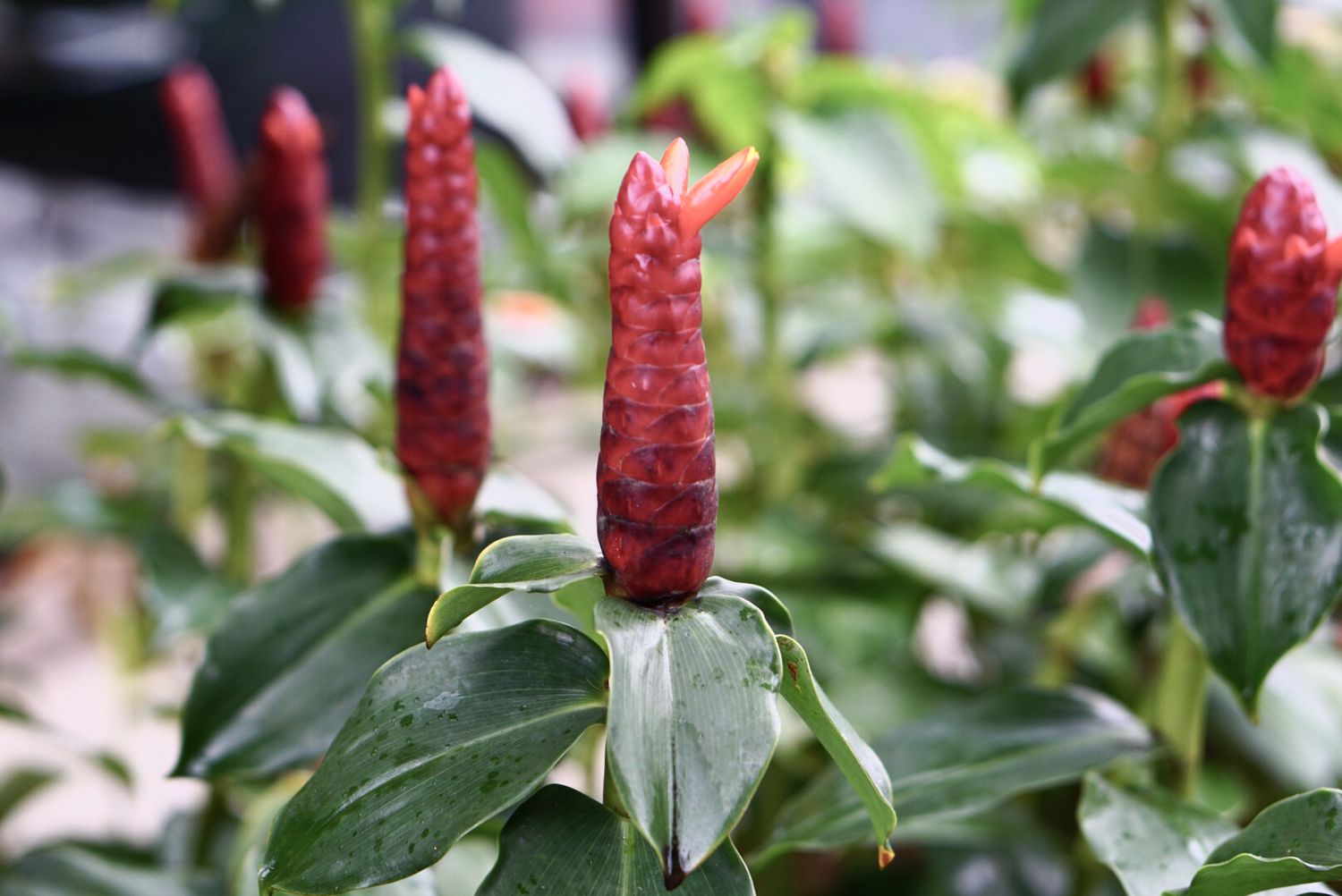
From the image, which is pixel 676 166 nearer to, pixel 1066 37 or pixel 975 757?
pixel 975 757

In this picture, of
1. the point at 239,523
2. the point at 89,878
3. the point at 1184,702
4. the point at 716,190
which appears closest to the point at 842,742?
the point at 716,190

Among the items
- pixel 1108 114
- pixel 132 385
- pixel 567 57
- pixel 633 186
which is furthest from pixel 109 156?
pixel 633 186

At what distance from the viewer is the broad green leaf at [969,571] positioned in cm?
73

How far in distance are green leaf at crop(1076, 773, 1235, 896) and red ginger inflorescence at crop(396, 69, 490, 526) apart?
281 mm

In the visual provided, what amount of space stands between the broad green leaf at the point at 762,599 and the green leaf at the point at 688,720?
0.6 inches

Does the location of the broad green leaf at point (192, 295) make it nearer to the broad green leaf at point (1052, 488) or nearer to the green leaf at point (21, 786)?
the green leaf at point (21, 786)

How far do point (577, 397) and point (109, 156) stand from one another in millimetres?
1388

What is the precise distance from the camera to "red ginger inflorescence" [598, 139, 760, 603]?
329 mm

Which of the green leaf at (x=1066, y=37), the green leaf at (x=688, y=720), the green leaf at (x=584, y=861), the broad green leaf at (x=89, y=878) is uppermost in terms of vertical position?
the green leaf at (x=1066, y=37)

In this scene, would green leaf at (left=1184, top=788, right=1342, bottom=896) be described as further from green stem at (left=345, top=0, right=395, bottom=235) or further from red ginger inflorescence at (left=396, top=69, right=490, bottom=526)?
green stem at (left=345, top=0, right=395, bottom=235)

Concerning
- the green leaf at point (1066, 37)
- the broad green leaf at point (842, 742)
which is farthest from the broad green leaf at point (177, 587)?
the green leaf at point (1066, 37)

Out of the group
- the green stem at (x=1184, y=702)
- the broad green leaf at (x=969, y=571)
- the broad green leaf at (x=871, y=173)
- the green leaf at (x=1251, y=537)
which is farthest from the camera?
the broad green leaf at (x=871, y=173)

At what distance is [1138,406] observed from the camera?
1.48ft

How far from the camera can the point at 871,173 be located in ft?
2.91
